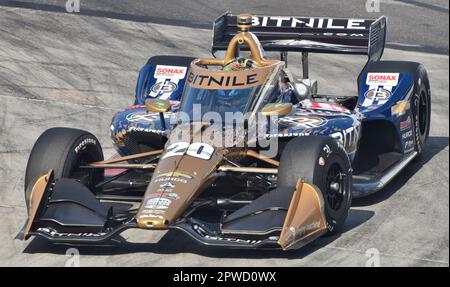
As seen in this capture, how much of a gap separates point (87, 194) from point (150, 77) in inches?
166

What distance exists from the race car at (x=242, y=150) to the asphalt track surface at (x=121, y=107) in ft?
0.88

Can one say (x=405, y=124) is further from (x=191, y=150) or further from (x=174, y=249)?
(x=174, y=249)

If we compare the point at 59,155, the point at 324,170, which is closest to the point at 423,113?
the point at 324,170

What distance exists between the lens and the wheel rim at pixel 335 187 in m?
12.5

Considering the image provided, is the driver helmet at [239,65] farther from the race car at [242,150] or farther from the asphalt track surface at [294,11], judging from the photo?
the asphalt track surface at [294,11]

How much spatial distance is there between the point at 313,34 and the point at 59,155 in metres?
4.92

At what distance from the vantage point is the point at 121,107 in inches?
719

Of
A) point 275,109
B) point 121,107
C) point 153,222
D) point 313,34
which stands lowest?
point 121,107

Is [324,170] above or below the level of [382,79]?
below

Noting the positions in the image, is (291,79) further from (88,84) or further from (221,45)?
(88,84)

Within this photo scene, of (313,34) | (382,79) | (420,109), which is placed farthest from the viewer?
(313,34)

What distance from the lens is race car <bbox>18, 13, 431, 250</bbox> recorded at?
11945 mm

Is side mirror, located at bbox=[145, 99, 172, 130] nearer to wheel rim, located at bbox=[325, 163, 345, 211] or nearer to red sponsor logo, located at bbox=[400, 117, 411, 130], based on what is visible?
wheel rim, located at bbox=[325, 163, 345, 211]
